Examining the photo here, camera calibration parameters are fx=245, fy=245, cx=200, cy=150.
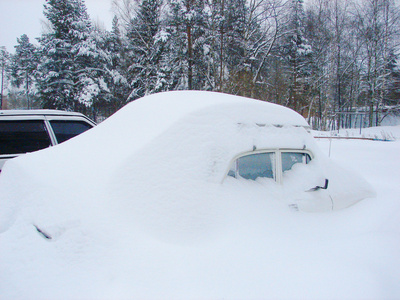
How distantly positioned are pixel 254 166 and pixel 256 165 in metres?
0.03

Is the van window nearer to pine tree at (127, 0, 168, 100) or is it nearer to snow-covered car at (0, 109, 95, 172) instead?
snow-covered car at (0, 109, 95, 172)

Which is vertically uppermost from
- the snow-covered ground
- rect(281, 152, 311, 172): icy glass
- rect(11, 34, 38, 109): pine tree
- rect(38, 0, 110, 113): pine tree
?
rect(11, 34, 38, 109): pine tree

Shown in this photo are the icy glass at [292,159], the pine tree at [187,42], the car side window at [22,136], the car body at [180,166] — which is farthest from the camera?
the pine tree at [187,42]

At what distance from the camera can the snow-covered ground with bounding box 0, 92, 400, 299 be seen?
1404 mm

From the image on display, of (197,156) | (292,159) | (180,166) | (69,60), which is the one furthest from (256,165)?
(69,60)

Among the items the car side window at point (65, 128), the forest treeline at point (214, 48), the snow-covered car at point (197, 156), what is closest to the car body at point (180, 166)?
the snow-covered car at point (197, 156)

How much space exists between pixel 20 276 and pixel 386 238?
294 cm

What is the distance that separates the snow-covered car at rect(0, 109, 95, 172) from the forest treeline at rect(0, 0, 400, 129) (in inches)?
523

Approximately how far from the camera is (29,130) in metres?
4.14

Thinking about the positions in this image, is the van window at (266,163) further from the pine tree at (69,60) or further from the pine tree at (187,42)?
the pine tree at (69,60)

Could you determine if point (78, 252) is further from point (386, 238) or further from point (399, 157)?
point (399, 157)

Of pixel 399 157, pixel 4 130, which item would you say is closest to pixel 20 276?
pixel 4 130

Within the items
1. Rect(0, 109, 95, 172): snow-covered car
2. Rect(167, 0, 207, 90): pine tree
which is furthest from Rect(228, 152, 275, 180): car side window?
Rect(167, 0, 207, 90): pine tree

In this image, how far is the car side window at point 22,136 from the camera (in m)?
3.90
